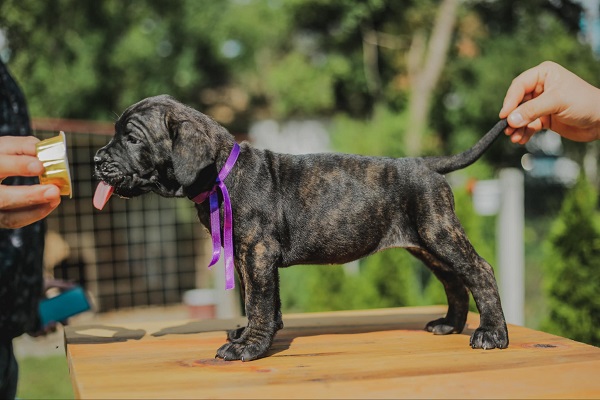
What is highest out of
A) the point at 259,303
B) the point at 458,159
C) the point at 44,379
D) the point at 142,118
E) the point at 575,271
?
the point at 142,118

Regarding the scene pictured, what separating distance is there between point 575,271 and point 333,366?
158 inches

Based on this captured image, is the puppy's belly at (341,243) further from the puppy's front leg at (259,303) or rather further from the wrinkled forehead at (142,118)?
the wrinkled forehead at (142,118)

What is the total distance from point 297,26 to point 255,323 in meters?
13.6

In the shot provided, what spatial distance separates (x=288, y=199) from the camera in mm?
2082

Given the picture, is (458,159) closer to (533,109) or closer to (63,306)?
(533,109)

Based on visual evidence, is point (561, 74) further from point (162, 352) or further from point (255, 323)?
point (162, 352)

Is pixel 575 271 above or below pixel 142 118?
below

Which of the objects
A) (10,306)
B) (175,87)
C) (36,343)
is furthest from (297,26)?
(10,306)

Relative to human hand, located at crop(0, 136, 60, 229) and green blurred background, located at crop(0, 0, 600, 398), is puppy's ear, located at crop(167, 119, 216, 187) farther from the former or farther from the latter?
green blurred background, located at crop(0, 0, 600, 398)

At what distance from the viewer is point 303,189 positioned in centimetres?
210

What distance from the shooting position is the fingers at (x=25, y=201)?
5.56 feet

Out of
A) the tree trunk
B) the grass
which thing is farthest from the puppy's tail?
the tree trunk

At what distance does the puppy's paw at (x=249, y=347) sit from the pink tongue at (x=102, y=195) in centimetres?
55

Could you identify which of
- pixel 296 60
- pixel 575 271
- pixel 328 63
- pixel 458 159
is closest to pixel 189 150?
pixel 458 159
